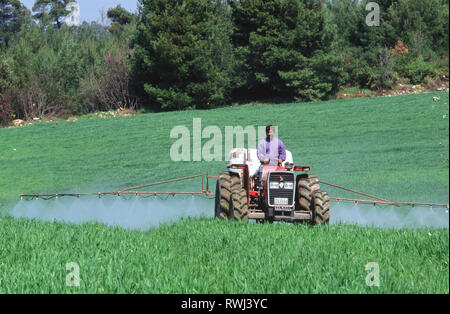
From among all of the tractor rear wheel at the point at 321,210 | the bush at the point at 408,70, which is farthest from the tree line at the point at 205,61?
the tractor rear wheel at the point at 321,210

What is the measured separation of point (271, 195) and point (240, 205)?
1.64 ft

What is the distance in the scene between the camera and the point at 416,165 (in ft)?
64.4

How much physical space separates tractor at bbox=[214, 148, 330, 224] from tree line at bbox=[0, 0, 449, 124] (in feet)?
91.2

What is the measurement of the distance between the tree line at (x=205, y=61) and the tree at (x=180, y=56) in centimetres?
8

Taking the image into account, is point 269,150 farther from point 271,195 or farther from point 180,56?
point 180,56

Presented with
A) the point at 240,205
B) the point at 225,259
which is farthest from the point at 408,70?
the point at 225,259

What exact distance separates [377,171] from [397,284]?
16.2 meters

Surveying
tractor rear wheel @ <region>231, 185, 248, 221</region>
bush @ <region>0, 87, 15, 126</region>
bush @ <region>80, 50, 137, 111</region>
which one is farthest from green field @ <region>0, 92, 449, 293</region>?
bush @ <region>80, 50, 137, 111</region>

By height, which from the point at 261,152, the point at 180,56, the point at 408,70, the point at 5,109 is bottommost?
the point at 5,109

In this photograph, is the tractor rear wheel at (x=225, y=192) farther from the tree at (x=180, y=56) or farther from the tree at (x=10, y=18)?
the tree at (x=10, y=18)

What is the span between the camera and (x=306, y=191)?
9.11m

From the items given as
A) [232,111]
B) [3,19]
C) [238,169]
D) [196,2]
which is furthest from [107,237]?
[3,19]
